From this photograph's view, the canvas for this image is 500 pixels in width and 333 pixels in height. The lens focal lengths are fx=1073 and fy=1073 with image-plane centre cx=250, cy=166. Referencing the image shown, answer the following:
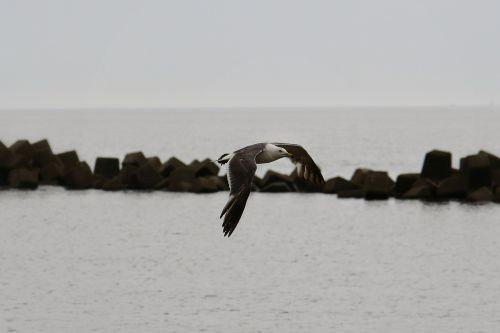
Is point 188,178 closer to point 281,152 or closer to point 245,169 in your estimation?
point 281,152

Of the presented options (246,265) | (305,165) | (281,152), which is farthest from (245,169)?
(246,265)

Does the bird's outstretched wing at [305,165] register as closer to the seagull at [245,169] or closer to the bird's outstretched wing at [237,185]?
the seagull at [245,169]

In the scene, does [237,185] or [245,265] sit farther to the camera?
[245,265]

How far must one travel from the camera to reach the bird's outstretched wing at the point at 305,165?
16156mm

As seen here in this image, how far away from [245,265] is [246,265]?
0.12ft

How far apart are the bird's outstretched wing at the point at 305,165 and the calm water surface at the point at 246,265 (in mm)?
12520

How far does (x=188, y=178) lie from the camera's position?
60.0 m

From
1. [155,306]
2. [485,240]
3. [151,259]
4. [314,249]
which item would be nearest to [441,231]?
[485,240]

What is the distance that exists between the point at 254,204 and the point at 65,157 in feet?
37.0

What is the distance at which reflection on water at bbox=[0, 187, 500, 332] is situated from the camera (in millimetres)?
29734

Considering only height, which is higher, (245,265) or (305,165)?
(305,165)

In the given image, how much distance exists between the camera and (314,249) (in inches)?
1747

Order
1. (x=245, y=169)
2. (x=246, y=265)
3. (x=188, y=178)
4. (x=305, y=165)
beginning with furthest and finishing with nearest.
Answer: (x=188, y=178) < (x=246, y=265) < (x=305, y=165) < (x=245, y=169)

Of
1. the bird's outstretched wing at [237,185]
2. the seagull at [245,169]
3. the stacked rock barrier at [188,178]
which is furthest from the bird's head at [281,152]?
the stacked rock barrier at [188,178]
